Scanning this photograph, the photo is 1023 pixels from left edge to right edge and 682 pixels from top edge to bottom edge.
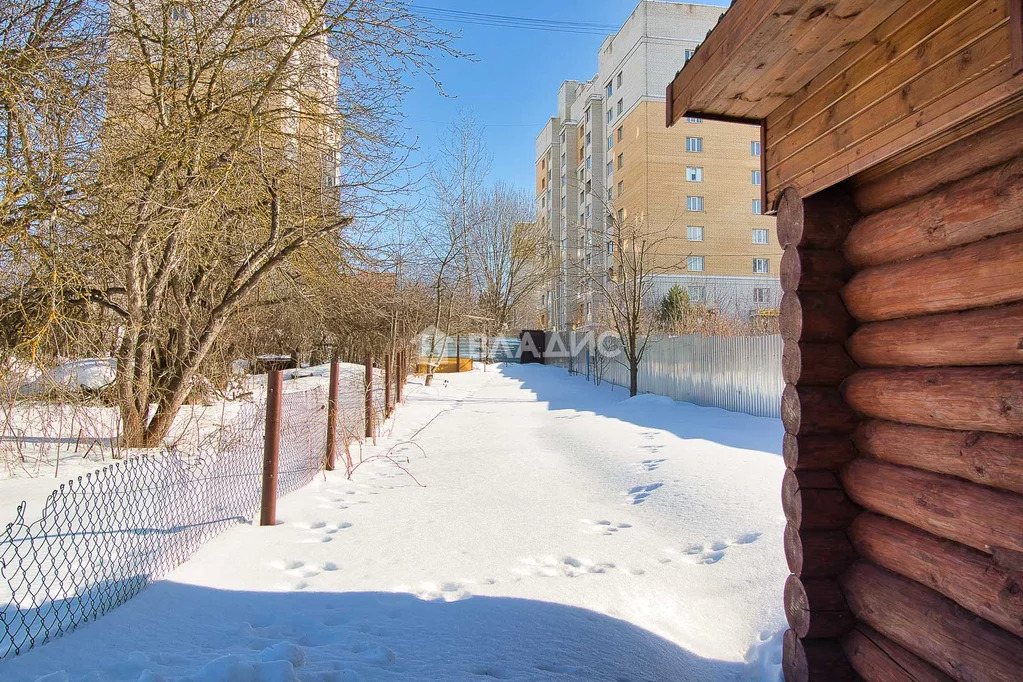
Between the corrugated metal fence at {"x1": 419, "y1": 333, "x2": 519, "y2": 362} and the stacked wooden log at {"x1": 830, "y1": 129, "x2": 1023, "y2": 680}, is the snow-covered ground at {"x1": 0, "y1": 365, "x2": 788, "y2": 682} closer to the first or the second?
the stacked wooden log at {"x1": 830, "y1": 129, "x2": 1023, "y2": 680}

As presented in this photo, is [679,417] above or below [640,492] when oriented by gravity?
above

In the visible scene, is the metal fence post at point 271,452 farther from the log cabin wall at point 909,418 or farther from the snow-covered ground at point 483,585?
the log cabin wall at point 909,418

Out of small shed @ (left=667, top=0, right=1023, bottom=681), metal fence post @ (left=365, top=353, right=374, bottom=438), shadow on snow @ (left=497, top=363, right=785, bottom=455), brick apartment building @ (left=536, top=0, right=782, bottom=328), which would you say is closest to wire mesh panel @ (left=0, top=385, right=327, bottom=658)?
metal fence post @ (left=365, top=353, right=374, bottom=438)

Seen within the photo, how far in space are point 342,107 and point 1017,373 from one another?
7318 mm

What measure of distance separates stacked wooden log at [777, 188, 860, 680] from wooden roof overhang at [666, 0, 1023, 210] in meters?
0.21

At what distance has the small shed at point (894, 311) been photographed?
70.1 inches

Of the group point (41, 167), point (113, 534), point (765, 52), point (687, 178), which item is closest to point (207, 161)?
point (41, 167)

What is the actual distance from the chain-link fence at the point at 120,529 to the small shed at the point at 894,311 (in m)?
3.00

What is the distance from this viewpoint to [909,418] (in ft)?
7.25

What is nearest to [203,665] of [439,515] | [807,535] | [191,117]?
[807,535]

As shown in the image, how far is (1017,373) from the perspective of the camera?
176 centimetres

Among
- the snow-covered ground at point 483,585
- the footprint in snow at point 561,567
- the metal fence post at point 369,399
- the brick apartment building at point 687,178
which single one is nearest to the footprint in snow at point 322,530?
the snow-covered ground at point 483,585

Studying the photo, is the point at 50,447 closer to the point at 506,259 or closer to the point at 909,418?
the point at 909,418

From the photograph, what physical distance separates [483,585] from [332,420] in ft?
12.2
